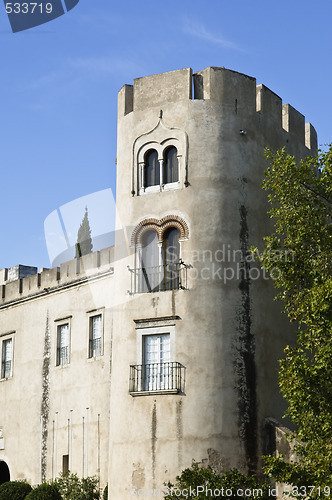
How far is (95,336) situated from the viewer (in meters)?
36.2

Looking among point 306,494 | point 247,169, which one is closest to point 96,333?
point 247,169

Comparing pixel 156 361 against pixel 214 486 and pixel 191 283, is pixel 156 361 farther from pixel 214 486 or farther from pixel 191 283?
pixel 214 486

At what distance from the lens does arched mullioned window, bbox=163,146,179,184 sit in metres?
30.1

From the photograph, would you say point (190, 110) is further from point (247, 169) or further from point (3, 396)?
point (3, 396)

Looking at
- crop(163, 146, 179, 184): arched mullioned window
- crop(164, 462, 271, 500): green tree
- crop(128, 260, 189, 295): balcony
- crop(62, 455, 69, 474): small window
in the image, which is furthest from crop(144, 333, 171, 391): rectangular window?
crop(62, 455, 69, 474): small window

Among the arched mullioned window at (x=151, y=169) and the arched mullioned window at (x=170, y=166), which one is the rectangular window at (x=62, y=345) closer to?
the arched mullioned window at (x=151, y=169)

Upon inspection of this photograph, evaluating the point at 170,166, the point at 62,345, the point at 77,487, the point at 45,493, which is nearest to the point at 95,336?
the point at 62,345

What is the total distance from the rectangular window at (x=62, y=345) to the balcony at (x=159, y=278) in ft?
28.8

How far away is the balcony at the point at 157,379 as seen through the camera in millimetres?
28109

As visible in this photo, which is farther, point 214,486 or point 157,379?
point 157,379

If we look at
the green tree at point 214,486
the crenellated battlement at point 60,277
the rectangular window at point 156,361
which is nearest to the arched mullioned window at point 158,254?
the rectangular window at point 156,361

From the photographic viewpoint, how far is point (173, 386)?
28.1 meters

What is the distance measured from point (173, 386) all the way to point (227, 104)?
31.9 ft

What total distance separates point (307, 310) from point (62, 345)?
642 inches
